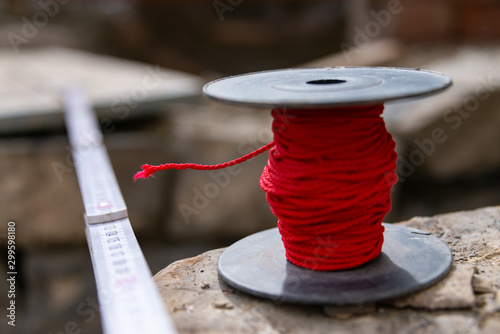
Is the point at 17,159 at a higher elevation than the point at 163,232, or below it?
higher

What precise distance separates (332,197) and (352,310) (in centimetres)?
24

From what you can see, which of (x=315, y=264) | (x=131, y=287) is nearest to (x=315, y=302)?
(x=315, y=264)

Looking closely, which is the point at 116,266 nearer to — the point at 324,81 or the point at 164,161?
the point at 324,81

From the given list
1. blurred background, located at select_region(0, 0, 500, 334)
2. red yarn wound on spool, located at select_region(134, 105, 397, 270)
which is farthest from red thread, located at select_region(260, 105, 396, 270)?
blurred background, located at select_region(0, 0, 500, 334)

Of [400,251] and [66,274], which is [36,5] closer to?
[66,274]

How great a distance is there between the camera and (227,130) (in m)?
3.66

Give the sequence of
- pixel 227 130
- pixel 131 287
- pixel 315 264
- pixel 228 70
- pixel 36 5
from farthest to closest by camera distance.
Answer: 1. pixel 228 70
2. pixel 36 5
3. pixel 227 130
4. pixel 315 264
5. pixel 131 287

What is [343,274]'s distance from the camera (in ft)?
4.15

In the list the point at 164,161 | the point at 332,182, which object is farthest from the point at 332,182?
the point at 164,161

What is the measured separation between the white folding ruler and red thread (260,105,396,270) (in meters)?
0.35

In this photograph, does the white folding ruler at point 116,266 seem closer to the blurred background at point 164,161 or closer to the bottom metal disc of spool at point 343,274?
the bottom metal disc of spool at point 343,274

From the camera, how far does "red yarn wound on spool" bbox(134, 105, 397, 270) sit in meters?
1.24

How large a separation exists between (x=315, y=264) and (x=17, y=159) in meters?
2.60

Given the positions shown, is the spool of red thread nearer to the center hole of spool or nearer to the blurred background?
the center hole of spool
